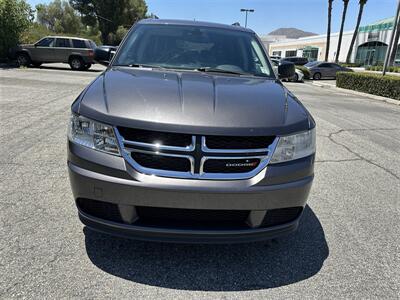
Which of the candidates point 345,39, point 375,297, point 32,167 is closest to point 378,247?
point 375,297

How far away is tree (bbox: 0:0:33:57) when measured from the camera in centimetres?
1861

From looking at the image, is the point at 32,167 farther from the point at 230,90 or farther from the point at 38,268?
the point at 230,90

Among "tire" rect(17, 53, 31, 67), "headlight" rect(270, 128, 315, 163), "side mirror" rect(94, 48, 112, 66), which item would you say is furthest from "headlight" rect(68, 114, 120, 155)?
"tire" rect(17, 53, 31, 67)

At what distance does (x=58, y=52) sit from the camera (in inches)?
789

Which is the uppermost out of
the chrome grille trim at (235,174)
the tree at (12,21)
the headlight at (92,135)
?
the tree at (12,21)

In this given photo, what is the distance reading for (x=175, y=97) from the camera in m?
2.52

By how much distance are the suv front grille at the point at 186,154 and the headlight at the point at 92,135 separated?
64mm

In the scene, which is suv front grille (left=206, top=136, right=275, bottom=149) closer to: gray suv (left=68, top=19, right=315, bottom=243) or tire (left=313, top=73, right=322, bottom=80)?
gray suv (left=68, top=19, right=315, bottom=243)

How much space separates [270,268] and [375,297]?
2.39 ft

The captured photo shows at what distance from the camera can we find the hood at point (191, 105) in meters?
2.24

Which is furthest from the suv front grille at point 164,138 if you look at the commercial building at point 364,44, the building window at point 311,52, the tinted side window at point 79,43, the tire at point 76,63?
the building window at point 311,52

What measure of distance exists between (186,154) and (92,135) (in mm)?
666

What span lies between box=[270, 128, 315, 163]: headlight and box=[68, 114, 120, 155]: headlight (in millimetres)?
1074

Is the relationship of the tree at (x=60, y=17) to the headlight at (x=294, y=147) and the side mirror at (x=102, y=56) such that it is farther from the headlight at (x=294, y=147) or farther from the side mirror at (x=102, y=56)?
the headlight at (x=294, y=147)
